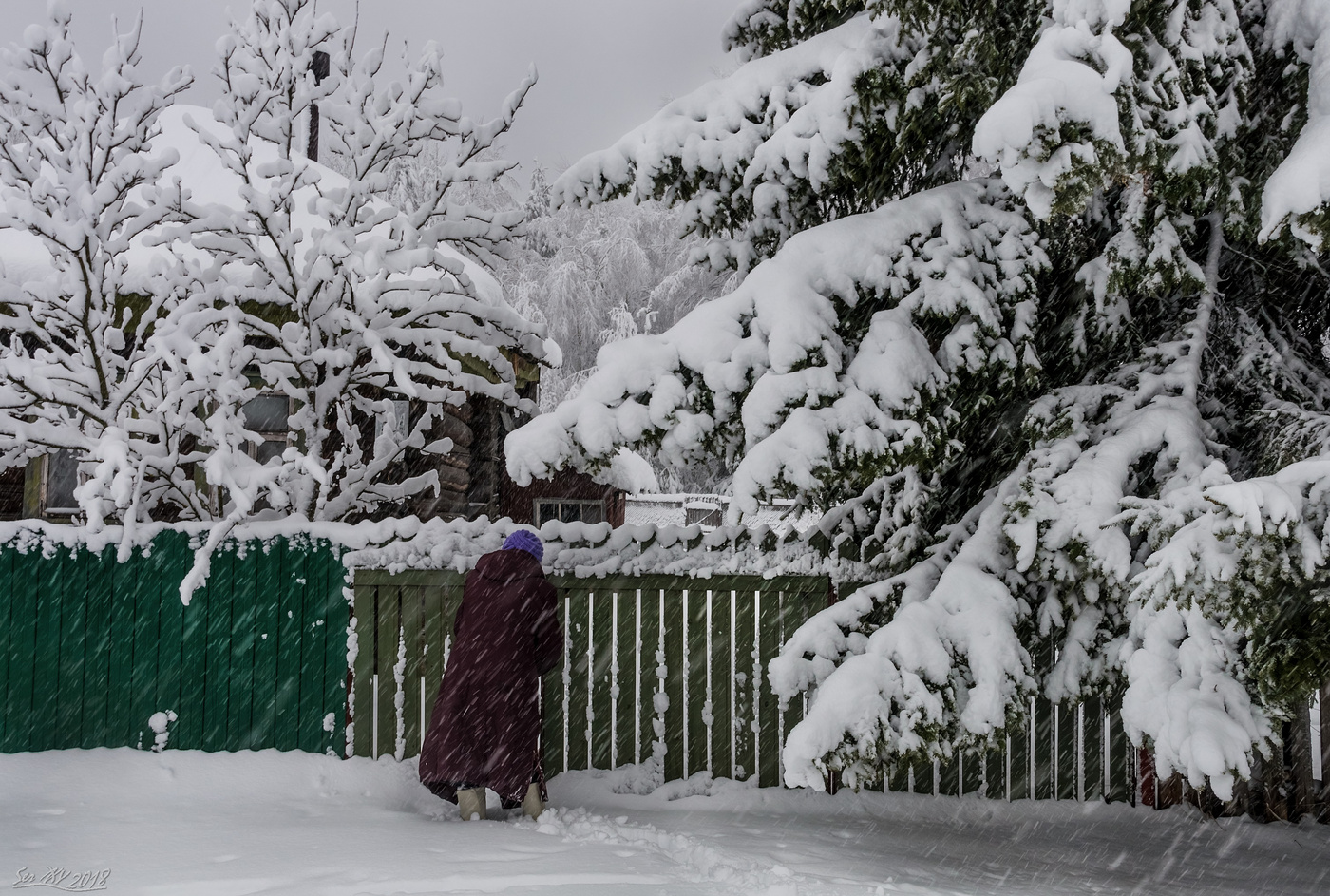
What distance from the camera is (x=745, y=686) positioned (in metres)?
6.08

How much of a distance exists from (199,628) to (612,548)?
2608 millimetres

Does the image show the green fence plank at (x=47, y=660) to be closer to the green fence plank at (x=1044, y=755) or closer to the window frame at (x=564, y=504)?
the green fence plank at (x=1044, y=755)

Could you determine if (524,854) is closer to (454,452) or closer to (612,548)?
(612,548)

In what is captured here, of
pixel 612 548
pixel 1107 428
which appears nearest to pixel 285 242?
A: pixel 612 548

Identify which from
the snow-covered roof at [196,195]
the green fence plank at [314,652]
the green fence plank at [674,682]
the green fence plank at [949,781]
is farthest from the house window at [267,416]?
the green fence plank at [949,781]

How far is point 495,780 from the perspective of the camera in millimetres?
5199

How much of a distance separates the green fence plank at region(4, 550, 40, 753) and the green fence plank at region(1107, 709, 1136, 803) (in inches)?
262

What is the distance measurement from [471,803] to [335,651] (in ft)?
4.76

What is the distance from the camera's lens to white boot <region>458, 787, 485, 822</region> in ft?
17.2

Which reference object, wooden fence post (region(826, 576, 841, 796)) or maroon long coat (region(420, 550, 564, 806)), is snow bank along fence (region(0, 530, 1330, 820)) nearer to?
wooden fence post (region(826, 576, 841, 796))

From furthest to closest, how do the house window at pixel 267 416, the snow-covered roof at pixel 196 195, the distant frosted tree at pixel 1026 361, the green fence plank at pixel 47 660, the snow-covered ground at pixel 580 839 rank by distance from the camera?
the house window at pixel 267 416, the snow-covered roof at pixel 196 195, the green fence plank at pixel 47 660, the snow-covered ground at pixel 580 839, the distant frosted tree at pixel 1026 361

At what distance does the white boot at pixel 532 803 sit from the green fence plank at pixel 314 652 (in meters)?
1.50

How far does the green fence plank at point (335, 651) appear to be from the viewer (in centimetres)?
600

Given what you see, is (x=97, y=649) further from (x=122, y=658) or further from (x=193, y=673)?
(x=193, y=673)
